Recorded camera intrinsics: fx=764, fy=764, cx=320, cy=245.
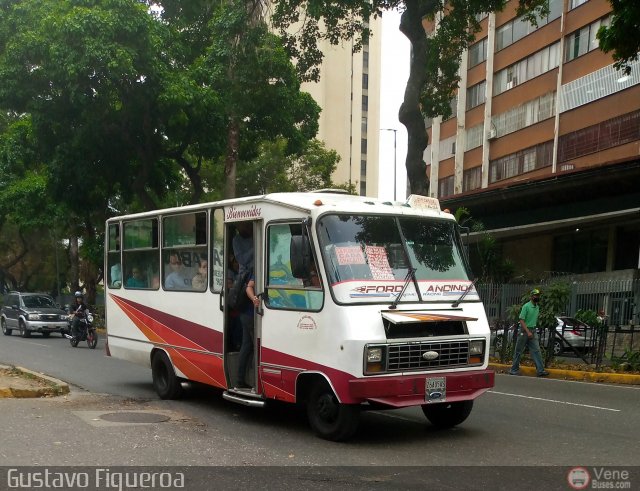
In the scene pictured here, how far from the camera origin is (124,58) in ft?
70.4

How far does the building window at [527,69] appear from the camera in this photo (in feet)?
119

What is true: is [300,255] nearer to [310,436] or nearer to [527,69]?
[310,436]

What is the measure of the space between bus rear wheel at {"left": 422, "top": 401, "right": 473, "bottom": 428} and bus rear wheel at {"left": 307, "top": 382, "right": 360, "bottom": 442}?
4.28ft

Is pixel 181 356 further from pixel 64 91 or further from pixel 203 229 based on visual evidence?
pixel 64 91

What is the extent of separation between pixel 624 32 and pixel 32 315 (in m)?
22.6

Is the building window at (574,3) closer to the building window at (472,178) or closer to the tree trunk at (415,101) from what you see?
the building window at (472,178)

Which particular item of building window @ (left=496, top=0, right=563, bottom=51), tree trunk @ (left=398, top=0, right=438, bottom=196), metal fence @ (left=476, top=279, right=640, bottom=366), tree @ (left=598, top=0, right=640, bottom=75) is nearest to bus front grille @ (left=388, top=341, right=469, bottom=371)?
tree @ (left=598, top=0, right=640, bottom=75)

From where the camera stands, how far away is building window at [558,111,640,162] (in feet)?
99.1

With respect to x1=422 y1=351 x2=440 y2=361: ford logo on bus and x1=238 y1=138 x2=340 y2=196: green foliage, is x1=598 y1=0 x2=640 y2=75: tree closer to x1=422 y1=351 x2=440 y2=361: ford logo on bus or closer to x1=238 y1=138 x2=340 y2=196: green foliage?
x1=422 y1=351 x2=440 y2=361: ford logo on bus

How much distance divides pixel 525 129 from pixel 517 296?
18.4 metres

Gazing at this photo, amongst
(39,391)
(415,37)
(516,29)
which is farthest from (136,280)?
(516,29)

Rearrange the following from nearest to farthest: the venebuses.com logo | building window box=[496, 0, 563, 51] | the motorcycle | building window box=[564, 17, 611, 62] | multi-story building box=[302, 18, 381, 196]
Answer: the venebuses.com logo, the motorcycle, building window box=[564, 17, 611, 62], building window box=[496, 0, 563, 51], multi-story building box=[302, 18, 381, 196]

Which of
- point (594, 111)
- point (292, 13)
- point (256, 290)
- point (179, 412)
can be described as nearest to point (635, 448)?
point (256, 290)

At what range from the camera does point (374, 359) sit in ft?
25.3
